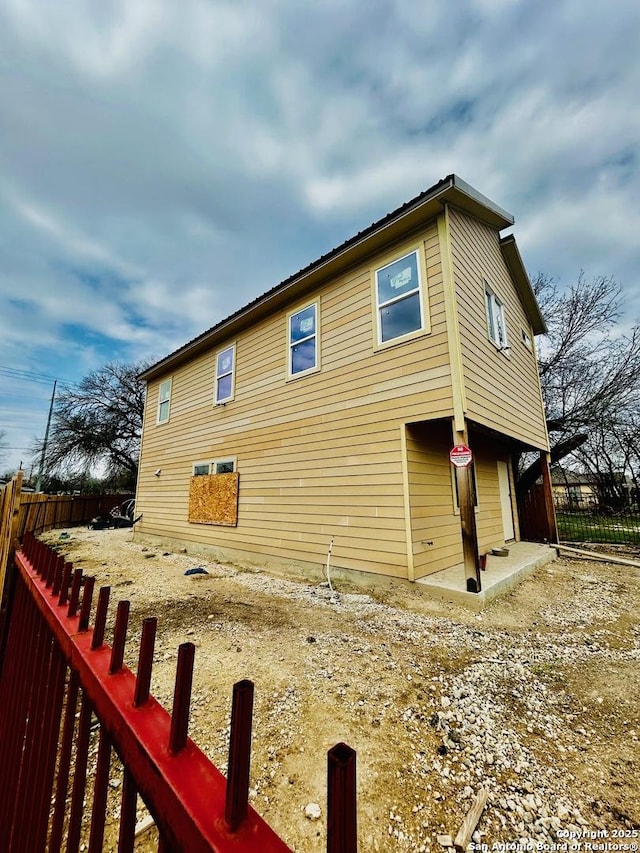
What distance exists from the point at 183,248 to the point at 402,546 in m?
17.2

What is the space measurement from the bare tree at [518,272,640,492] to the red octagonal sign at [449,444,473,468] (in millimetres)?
11275

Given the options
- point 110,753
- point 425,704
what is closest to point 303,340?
point 425,704

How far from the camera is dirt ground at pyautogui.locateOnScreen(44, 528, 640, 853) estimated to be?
66.3 inches

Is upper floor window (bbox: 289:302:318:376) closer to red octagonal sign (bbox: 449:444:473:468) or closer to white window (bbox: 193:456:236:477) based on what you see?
white window (bbox: 193:456:236:477)

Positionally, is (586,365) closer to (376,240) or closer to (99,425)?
(376,240)

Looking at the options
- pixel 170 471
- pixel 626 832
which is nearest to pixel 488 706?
pixel 626 832

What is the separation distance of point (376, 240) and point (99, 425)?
22.1 metres

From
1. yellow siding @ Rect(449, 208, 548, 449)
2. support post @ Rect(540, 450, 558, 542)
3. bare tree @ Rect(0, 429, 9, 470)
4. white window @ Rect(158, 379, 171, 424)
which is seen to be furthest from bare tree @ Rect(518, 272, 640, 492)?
bare tree @ Rect(0, 429, 9, 470)

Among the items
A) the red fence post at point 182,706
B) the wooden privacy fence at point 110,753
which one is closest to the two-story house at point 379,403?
the wooden privacy fence at point 110,753

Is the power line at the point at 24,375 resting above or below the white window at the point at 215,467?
above

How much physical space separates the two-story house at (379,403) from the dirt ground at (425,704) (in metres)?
1.30

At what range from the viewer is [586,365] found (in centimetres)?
1516

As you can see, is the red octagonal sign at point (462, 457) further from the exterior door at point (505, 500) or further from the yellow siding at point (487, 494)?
the exterior door at point (505, 500)

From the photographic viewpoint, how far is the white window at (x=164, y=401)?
11398 mm
